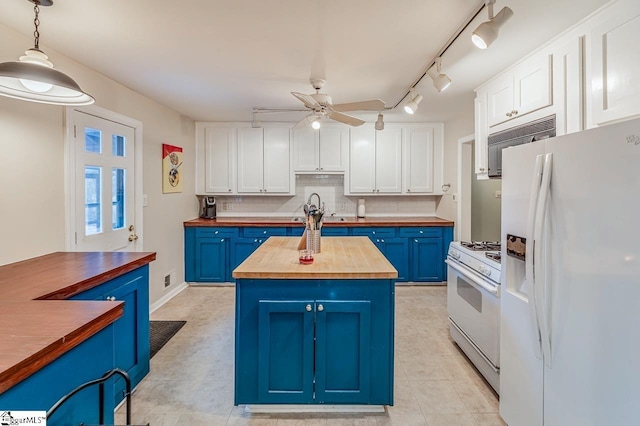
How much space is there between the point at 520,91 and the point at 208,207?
4162 mm

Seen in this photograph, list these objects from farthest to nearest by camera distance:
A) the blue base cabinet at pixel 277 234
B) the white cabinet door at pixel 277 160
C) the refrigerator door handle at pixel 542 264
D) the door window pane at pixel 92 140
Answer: the white cabinet door at pixel 277 160
the blue base cabinet at pixel 277 234
the door window pane at pixel 92 140
the refrigerator door handle at pixel 542 264

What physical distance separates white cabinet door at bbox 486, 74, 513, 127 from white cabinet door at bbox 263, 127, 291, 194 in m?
2.79

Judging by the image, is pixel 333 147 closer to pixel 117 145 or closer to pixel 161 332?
pixel 117 145

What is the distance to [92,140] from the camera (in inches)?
105

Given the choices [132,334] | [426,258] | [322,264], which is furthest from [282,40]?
[426,258]

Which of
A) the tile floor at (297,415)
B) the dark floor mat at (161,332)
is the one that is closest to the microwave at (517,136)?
the tile floor at (297,415)

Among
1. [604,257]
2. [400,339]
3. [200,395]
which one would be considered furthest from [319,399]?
[604,257]

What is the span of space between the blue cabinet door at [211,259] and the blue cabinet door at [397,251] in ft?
7.32

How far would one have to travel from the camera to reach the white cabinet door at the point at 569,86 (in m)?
1.82

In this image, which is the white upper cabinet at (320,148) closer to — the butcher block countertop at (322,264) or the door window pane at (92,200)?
the butcher block countertop at (322,264)

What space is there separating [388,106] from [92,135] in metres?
3.07

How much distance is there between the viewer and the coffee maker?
4.82 meters

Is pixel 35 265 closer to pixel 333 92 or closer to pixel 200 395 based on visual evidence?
pixel 200 395

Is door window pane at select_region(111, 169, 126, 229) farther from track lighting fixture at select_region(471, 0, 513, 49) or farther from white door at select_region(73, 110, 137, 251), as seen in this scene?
track lighting fixture at select_region(471, 0, 513, 49)
